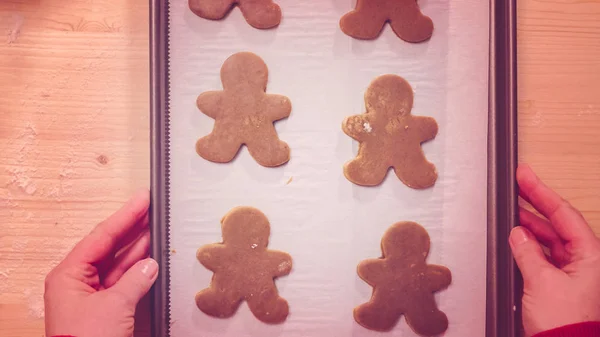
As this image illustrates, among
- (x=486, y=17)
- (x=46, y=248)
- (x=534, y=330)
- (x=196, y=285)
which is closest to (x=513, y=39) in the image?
(x=486, y=17)

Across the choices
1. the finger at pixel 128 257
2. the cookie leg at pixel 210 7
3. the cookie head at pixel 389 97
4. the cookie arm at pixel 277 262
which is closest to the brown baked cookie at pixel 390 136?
the cookie head at pixel 389 97

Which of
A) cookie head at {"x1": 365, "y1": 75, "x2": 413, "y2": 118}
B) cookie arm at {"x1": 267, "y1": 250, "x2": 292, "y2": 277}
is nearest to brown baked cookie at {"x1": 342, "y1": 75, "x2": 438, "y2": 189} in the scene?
cookie head at {"x1": 365, "y1": 75, "x2": 413, "y2": 118}

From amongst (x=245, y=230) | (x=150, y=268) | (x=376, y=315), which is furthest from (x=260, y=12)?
(x=376, y=315)

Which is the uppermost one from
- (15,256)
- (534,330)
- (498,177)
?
(498,177)

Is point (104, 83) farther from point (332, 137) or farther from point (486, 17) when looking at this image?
point (486, 17)

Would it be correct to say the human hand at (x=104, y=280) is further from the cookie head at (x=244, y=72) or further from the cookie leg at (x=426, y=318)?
the cookie leg at (x=426, y=318)

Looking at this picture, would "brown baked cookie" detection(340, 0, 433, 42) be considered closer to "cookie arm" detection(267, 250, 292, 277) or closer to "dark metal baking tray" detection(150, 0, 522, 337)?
"dark metal baking tray" detection(150, 0, 522, 337)

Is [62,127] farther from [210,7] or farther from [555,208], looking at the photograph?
[555,208]
